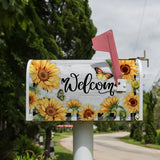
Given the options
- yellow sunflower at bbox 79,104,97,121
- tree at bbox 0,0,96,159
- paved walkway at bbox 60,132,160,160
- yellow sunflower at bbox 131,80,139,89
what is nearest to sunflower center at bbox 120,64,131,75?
yellow sunflower at bbox 131,80,139,89

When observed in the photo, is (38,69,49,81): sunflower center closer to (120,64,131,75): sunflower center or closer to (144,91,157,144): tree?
(120,64,131,75): sunflower center

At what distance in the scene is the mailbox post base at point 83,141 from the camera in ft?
8.21

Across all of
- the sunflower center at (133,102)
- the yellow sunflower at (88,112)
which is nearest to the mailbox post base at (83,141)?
the yellow sunflower at (88,112)

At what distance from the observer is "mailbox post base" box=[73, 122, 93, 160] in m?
2.50

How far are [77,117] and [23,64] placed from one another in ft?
16.1

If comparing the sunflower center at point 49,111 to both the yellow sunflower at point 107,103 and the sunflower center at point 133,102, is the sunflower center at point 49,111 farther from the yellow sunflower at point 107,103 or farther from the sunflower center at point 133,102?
the sunflower center at point 133,102

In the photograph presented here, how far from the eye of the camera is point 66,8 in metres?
8.95

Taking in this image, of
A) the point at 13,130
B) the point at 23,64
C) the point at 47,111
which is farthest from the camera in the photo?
the point at 13,130

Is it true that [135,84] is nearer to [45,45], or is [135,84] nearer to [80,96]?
[80,96]

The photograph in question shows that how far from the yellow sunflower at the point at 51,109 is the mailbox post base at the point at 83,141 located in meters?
0.27

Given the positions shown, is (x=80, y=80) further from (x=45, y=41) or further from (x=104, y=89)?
(x=45, y=41)

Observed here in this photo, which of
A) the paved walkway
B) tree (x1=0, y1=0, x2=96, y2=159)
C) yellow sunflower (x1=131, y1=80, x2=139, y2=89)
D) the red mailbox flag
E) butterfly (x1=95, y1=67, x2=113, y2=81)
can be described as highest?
tree (x1=0, y1=0, x2=96, y2=159)

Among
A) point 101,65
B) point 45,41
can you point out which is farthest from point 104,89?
point 45,41

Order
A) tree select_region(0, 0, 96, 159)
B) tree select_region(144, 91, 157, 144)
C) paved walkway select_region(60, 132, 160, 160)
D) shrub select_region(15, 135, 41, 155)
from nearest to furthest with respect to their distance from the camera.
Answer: shrub select_region(15, 135, 41, 155), tree select_region(0, 0, 96, 159), paved walkway select_region(60, 132, 160, 160), tree select_region(144, 91, 157, 144)
